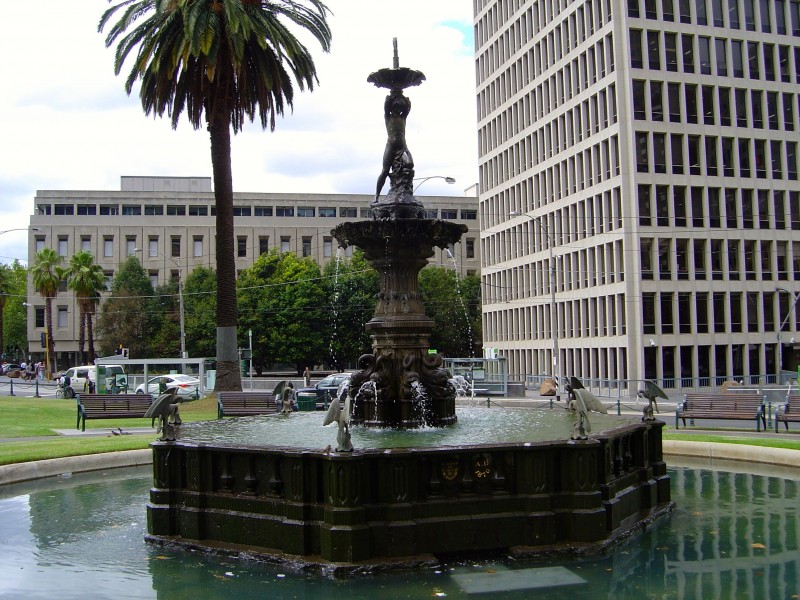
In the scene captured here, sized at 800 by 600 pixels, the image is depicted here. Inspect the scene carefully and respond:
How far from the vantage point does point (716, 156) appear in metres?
57.1

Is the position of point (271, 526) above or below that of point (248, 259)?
below

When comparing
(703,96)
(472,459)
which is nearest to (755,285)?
(703,96)

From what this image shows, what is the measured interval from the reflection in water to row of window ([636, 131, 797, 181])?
46.7 metres

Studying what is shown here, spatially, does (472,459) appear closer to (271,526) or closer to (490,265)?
(271,526)

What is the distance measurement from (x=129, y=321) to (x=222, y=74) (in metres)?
56.9

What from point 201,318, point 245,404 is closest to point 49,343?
point 201,318

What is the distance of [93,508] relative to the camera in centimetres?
1241

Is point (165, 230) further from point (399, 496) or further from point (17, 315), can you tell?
point (399, 496)

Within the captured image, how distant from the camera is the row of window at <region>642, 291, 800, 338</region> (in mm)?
54719

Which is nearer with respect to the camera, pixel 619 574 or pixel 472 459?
pixel 619 574

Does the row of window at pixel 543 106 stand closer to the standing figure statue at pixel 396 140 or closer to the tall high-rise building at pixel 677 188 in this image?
the tall high-rise building at pixel 677 188

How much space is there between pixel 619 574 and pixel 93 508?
7898mm

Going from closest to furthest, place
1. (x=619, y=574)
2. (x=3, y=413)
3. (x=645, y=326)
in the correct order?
(x=619, y=574)
(x=3, y=413)
(x=645, y=326)

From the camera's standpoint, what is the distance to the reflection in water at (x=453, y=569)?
799 centimetres
